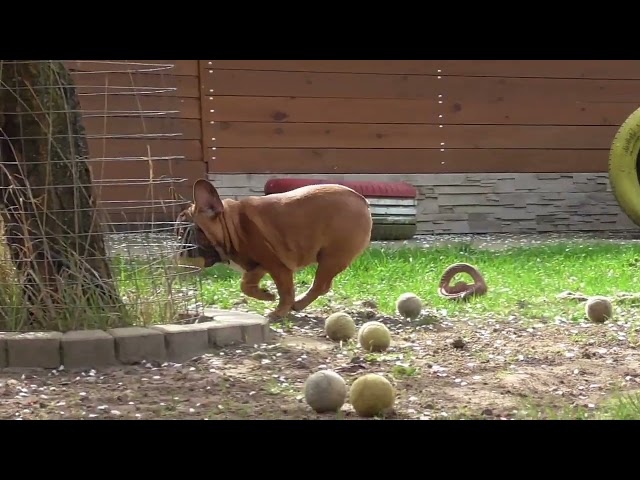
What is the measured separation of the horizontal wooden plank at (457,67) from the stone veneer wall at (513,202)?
4.43ft

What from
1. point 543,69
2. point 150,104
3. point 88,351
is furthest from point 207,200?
point 543,69

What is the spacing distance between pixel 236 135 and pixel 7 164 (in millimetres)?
6175

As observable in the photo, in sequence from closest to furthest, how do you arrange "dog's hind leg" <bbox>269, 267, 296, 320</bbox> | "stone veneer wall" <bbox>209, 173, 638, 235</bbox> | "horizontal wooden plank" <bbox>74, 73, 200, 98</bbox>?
"dog's hind leg" <bbox>269, 267, 296, 320</bbox>, "horizontal wooden plank" <bbox>74, 73, 200, 98</bbox>, "stone veneer wall" <bbox>209, 173, 638, 235</bbox>

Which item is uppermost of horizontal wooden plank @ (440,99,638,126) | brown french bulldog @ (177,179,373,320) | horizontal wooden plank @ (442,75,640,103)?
horizontal wooden plank @ (442,75,640,103)

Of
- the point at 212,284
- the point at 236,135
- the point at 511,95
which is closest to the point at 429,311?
the point at 212,284

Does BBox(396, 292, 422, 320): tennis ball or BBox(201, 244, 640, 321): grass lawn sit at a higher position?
BBox(396, 292, 422, 320): tennis ball

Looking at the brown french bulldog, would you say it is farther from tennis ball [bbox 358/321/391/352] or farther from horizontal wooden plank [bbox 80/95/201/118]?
horizontal wooden plank [bbox 80/95/201/118]

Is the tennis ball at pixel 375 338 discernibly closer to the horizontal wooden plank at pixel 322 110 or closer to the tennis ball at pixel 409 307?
the tennis ball at pixel 409 307

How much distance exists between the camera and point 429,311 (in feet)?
18.2

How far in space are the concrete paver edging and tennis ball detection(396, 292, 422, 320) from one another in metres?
1.38

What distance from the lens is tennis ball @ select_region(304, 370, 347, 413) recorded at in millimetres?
3229

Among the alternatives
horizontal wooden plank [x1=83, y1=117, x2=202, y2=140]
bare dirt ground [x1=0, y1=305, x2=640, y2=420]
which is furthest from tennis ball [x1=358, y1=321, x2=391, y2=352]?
horizontal wooden plank [x1=83, y1=117, x2=202, y2=140]

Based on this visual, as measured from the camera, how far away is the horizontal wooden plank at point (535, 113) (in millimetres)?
11484

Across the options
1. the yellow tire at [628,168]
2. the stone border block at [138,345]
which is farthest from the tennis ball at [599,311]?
the yellow tire at [628,168]
